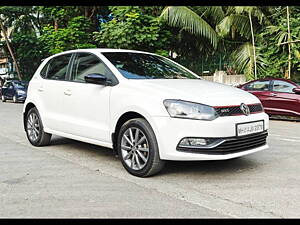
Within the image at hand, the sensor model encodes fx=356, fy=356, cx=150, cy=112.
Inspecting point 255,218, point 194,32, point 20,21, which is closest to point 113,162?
point 255,218

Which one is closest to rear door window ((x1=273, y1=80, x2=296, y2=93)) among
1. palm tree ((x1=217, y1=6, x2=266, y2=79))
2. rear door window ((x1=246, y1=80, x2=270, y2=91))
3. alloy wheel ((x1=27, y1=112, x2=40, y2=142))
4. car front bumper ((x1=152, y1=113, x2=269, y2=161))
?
rear door window ((x1=246, y1=80, x2=270, y2=91))

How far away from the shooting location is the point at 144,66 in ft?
17.7

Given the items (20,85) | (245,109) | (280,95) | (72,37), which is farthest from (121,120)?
(20,85)

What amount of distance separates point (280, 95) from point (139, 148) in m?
7.71

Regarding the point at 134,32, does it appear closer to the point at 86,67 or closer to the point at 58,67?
the point at 58,67

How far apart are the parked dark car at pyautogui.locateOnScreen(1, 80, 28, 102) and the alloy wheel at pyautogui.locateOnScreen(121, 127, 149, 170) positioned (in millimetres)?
16850

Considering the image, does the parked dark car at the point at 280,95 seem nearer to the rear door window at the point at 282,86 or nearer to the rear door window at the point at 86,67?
the rear door window at the point at 282,86

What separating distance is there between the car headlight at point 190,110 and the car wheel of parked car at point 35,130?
Result: 3036 mm

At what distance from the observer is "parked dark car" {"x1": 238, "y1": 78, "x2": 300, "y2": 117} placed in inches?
416

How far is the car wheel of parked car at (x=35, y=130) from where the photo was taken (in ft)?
21.0

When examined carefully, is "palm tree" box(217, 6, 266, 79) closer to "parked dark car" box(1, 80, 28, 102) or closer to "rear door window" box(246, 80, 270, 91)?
"rear door window" box(246, 80, 270, 91)
